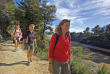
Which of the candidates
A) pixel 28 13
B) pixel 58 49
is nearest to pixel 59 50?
pixel 58 49

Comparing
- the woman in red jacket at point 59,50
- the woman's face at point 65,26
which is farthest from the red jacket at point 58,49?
the woman's face at point 65,26

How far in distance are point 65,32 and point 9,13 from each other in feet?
44.9

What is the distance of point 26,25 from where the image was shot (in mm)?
12672

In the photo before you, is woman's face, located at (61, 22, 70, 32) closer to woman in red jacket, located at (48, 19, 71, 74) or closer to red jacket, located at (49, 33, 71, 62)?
woman in red jacket, located at (48, 19, 71, 74)

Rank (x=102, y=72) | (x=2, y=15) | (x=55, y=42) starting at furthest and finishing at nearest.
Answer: (x=2, y=15), (x=102, y=72), (x=55, y=42)

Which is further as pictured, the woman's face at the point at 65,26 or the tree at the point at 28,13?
the tree at the point at 28,13

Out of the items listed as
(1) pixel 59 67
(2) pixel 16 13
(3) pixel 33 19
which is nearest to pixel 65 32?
(1) pixel 59 67

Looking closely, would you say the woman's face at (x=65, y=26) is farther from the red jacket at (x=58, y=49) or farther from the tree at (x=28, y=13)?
the tree at (x=28, y=13)

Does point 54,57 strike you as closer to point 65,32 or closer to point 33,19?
point 65,32

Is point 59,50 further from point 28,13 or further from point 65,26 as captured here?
point 28,13

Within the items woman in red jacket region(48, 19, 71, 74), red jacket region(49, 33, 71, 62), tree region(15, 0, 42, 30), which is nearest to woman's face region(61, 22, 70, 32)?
woman in red jacket region(48, 19, 71, 74)

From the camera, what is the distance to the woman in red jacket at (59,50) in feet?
5.89

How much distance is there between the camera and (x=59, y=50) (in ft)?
5.98

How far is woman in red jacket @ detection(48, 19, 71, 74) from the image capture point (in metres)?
1.80
